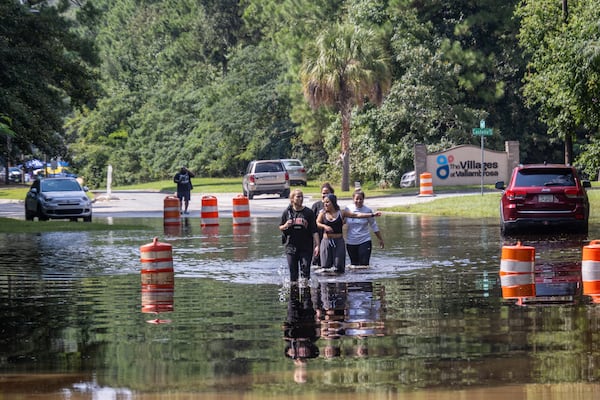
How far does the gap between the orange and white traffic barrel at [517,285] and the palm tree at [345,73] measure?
1693 inches

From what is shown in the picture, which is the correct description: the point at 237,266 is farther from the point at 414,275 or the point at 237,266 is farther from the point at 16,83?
the point at 16,83

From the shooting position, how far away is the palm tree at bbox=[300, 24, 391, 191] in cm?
6112

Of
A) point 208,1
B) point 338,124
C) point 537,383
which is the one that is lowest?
point 537,383

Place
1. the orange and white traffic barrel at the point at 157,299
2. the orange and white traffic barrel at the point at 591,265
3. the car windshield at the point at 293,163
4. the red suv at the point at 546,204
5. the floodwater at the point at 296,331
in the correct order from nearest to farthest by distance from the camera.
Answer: the floodwater at the point at 296,331 → the orange and white traffic barrel at the point at 157,299 → the orange and white traffic barrel at the point at 591,265 → the red suv at the point at 546,204 → the car windshield at the point at 293,163

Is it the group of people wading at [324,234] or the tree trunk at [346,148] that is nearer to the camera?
the group of people wading at [324,234]

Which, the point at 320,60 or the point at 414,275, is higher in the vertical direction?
the point at 320,60

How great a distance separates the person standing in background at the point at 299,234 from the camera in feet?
58.9

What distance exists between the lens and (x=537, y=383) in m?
9.70

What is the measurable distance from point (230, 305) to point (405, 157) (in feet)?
159

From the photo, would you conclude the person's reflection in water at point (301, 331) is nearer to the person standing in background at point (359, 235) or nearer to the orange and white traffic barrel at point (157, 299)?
the orange and white traffic barrel at point (157, 299)

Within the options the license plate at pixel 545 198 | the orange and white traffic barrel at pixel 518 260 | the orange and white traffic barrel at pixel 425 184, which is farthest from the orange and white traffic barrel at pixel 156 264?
the orange and white traffic barrel at pixel 425 184

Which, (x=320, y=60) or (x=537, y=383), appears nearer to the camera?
(x=537, y=383)

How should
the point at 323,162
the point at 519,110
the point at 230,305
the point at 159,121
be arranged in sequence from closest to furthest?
the point at 230,305
the point at 519,110
the point at 323,162
the point at 159,121

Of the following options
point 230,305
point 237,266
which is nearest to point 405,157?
point 237,266
